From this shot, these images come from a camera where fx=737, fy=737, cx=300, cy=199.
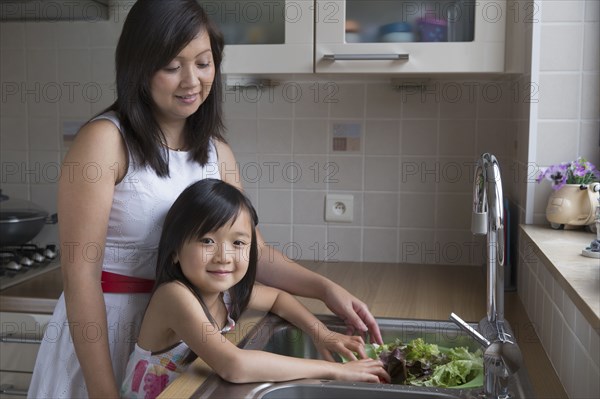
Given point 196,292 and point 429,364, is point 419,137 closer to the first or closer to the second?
point 429,364

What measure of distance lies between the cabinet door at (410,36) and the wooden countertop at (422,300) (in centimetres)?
55

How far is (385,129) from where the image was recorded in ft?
7.14

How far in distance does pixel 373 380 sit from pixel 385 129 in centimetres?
107

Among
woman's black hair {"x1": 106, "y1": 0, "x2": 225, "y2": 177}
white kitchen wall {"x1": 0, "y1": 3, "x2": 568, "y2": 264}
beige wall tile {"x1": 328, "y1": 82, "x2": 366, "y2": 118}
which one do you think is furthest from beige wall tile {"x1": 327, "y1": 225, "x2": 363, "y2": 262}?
woman's black hair {"x1": 106, "y1": 0, "x2": 225, "y2": 177}

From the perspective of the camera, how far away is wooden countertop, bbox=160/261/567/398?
48.3 inches

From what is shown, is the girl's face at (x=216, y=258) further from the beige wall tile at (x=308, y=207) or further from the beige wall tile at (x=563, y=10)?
the beige wall tile at (x=308, y=207)

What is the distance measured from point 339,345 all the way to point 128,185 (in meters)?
0.50

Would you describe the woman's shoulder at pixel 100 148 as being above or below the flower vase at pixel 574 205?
above

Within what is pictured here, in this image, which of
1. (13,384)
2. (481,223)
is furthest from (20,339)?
(481,223)

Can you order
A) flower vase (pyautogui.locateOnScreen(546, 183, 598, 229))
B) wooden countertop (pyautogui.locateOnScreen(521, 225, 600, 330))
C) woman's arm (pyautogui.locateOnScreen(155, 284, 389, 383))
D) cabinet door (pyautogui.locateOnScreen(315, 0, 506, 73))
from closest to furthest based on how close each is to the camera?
wooden countertop (pyautogui.locateOnScreen(521, 225, 600, 330))
woman's arm (pyautogui.locateOnScreen(155, 284, 389, 383))
flower vase (pyautogui.locateOnScreen(546, 183, 598, 229))
cabinet door (pyautogui.locateOnScreen(315, 0, 506, 73))

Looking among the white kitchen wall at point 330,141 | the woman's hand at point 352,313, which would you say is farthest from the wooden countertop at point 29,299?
the woman's hand at point 352,313

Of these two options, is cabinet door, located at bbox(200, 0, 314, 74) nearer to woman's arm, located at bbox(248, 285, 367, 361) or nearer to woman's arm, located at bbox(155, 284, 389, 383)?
woman's arm, located at bbox(248, 285, 367, 361)

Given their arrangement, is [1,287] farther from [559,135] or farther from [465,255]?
[559,135]

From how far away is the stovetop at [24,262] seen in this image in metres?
2.02
